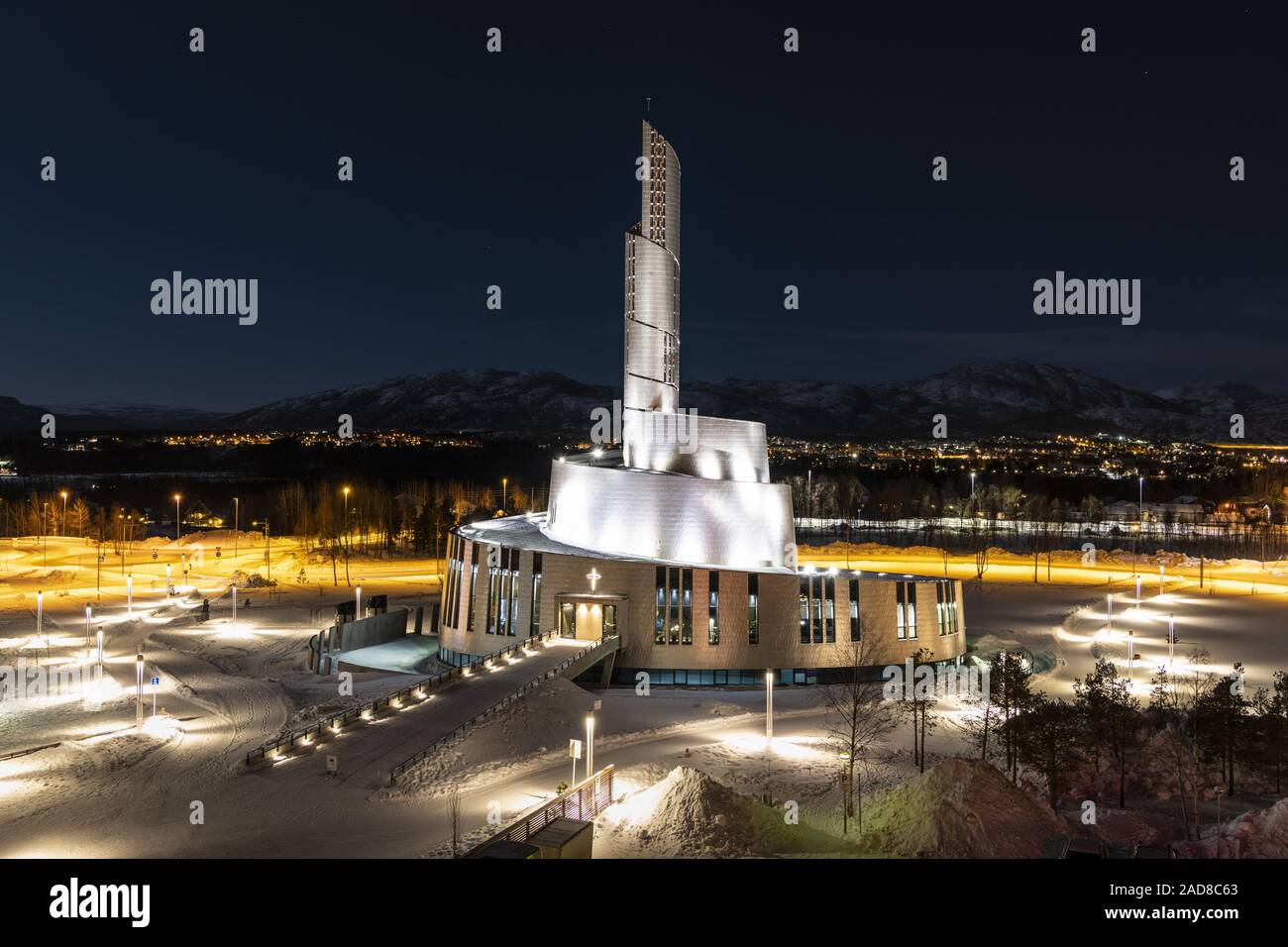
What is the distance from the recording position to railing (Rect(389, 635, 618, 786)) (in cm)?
2645

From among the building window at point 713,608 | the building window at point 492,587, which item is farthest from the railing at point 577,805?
the building window at point 492,587

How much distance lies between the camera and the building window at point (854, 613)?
4331 cm

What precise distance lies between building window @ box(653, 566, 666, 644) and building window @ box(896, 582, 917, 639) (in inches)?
420

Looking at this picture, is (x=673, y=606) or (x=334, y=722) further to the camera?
(x=673, y=606)

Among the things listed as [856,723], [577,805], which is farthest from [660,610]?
[577,805]

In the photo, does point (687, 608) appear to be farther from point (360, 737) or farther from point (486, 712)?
point (360, 737)

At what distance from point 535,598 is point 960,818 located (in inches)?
1060

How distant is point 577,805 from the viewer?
22.1 meters

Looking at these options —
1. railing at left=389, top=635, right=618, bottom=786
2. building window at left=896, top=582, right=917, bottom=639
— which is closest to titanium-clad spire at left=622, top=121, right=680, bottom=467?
railing at left=389, top=635, right=618, bottom=786

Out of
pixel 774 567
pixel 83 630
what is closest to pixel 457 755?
pixel 774 567

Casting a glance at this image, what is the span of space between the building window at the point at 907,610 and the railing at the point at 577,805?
76.7ft
